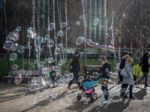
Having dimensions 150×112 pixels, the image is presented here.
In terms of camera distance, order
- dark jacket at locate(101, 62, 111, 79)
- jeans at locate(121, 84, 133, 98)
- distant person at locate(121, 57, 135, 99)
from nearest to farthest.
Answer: dark jacket at locate(101, 62, 111, 79)
distant person at locate(121, 57, 135, 99)
jeans at locate(121, 84, 133, 98)

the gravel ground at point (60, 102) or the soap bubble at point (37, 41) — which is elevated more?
the soap bubble at point (37, 41)

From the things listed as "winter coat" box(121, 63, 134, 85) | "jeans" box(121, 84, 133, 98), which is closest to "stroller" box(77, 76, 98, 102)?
"winter coat" box(121, 63, 134, 85)

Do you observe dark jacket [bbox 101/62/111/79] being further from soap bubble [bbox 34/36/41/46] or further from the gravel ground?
soap bubble [bbox 34/36/41/46]

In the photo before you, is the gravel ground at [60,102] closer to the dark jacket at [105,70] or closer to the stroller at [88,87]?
the stroller at [88,87]

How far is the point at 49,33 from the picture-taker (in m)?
34.5

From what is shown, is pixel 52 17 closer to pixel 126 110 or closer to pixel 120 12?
pixel 120 12

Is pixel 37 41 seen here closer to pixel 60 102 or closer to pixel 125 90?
pixel 125 90

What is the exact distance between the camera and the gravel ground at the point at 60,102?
12852mm

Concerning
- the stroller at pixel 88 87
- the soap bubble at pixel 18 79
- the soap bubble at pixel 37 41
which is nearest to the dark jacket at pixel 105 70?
the stroller at pixel 88 87

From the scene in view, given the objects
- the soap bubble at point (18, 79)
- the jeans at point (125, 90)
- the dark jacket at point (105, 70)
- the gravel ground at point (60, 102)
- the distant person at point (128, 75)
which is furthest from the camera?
the soap bubble at point (18, 79)

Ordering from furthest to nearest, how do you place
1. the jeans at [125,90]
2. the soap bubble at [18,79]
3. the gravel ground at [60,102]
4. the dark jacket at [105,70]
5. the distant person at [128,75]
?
the soap bubble at [18,79] < the jeans at [125,90] < the distant person at [128,75] < the dark jacket at [105,70] < the gravel ground at [60,102]

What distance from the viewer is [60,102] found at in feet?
46.3

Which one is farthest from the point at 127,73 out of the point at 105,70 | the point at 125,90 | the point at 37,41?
the point at 37,41

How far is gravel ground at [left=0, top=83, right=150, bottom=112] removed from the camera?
1285 cm
